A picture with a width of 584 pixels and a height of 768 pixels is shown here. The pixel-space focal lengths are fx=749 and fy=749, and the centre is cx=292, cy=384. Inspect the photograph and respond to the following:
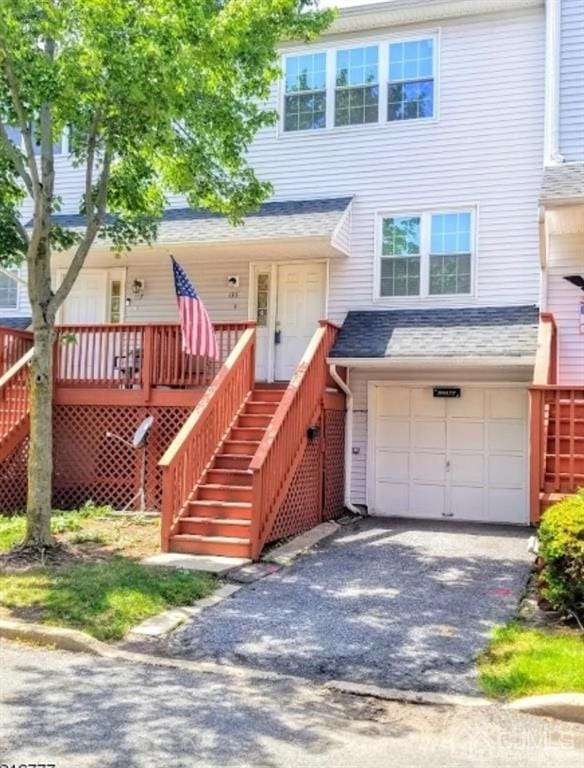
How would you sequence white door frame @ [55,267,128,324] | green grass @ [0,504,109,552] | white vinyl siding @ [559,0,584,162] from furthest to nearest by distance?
white door frame @ [55,267,128,324] < white vinyl siding @ [559,0,584,162] < green grass @ [0,504,109,552]

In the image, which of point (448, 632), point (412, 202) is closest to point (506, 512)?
point (412, 202)

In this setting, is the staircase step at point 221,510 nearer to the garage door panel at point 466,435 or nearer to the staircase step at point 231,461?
the staircase step at point 231,461

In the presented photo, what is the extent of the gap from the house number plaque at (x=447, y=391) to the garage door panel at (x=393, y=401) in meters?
0.48

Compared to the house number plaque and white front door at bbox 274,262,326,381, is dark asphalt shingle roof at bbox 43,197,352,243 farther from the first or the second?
the house number plaque

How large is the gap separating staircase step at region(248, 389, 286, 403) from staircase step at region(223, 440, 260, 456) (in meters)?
1.09

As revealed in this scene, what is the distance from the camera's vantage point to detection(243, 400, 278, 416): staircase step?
11.3m

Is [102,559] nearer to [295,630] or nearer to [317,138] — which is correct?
[295,630]

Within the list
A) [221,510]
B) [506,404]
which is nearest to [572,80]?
[506,404]

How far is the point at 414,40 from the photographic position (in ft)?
42.4

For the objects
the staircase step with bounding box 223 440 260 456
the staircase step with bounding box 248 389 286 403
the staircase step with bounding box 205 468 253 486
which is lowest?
the staircase step with bounding box 205 468 253 486

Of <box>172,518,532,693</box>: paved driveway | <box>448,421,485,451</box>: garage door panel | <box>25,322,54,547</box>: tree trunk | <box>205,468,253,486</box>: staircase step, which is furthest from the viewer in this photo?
<box>448,421,485,451</box>: garage door panel

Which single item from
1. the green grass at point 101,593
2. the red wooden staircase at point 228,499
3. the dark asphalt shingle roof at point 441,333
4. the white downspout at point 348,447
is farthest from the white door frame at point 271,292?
the green grass at point 101,593

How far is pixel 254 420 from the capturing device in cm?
1109

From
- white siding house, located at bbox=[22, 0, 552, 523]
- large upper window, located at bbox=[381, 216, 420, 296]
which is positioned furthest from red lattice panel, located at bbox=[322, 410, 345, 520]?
large upper window, located at bbox=[381, 216, 420, 296]
